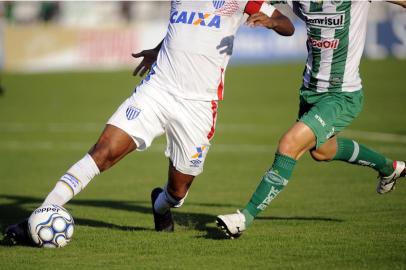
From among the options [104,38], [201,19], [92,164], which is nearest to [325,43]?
[201,19]

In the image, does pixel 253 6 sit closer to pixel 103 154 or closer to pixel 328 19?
pixel 328 19

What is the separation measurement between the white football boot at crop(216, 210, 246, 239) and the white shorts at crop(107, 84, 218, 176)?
1020 millimetres

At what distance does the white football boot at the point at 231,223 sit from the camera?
25.1 feet

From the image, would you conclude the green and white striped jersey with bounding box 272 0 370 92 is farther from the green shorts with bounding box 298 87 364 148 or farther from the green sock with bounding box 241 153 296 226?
the green sock with bounding box 241 153 296 226

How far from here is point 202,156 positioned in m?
8.58

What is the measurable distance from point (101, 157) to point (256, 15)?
2.02m

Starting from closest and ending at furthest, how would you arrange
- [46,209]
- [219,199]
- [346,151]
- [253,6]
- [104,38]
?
[46,209]
[253,6]
[346,151]
[219,199]
[104,38]

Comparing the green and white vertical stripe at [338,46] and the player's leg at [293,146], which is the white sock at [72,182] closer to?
the player's leg at [293,146]

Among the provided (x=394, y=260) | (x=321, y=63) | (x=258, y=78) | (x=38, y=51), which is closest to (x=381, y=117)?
(x=258, y=78)

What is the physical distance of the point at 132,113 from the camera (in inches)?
323

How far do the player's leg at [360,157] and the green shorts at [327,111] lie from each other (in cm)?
48

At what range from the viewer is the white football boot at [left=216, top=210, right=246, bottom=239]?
766cm

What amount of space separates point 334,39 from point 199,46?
1389 mm

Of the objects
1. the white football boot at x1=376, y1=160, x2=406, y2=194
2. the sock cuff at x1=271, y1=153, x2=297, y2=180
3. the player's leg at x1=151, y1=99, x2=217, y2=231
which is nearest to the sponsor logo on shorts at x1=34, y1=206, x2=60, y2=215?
the player's leg at x1=151, y1=99, x2=217, y2=231
